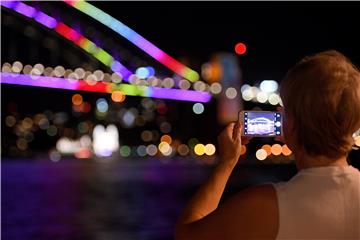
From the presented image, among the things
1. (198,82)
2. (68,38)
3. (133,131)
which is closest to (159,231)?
(68,38)

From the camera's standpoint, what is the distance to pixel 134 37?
34.9 m

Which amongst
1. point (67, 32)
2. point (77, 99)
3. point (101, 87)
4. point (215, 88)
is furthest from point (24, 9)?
point (77, 99)

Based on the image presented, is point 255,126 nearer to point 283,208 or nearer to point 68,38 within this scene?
point 283,208

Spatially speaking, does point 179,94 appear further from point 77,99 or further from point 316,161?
point 316,161

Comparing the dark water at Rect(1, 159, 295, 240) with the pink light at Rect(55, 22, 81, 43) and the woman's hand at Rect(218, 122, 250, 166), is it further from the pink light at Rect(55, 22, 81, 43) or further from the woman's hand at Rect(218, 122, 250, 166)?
the pink light at Rect(55, 22, 81, 43)

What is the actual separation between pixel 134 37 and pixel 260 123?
33.5m

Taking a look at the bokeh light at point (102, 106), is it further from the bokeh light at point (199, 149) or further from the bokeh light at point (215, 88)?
the bokeh light at point (215, 88)

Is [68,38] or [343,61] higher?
[68,38]

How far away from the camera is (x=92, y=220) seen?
840 centimetres

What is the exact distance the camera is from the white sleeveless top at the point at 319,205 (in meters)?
1.29

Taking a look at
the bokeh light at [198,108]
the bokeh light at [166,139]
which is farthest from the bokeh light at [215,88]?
the bokeh light at [166,139]

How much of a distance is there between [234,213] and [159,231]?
5.96 metres

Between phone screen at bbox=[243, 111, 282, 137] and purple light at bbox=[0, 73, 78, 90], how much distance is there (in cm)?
2812

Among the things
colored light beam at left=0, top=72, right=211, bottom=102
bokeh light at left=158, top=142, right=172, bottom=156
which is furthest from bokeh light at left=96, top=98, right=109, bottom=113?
colored light beam at left=0, top=72, right=211, bottom=102
